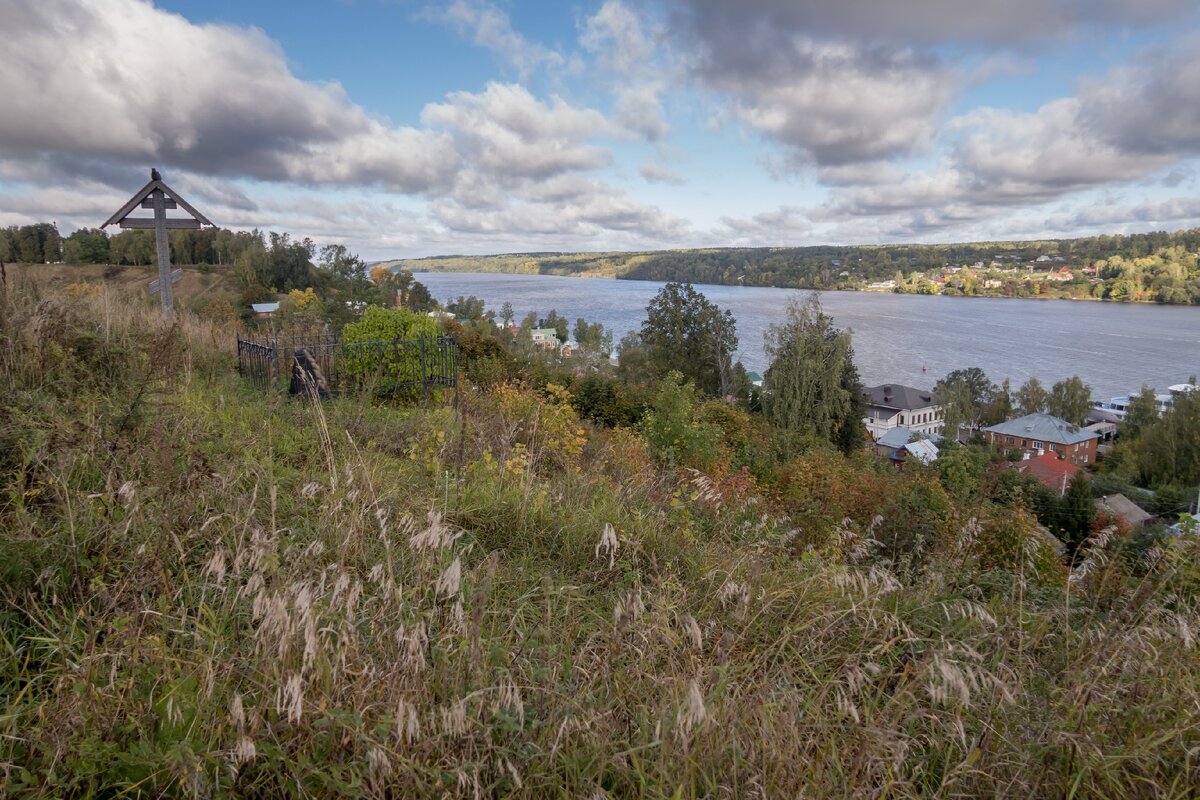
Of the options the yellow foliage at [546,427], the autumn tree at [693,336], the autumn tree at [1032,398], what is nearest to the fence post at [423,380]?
the yellow foliage at [546,427]

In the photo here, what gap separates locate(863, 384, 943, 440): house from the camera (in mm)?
56719

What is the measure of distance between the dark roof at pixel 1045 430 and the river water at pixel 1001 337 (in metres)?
12.9

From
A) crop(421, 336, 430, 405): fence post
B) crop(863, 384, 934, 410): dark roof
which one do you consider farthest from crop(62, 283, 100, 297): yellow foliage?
crop(863, 384, 934, 410): dark roof

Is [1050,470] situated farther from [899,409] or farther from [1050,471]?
[899,409]

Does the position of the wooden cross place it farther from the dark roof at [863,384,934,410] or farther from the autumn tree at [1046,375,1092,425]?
the autumn tree at [1046,375,1092,425]

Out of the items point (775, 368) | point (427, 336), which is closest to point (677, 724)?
point (427, 336)

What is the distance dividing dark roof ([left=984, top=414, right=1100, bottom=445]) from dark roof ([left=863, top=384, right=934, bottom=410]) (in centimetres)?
656

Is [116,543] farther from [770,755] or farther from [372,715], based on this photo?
[770,755]

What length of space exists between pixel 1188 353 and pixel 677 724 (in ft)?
348

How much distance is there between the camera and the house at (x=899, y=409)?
56719 millimetres

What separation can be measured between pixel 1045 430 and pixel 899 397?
11.5 metres

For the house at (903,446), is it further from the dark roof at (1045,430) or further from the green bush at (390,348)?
the green bush at (390,348)

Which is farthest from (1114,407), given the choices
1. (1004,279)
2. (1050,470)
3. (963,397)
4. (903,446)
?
(1004,279)

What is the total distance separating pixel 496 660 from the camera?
6.48 ft
